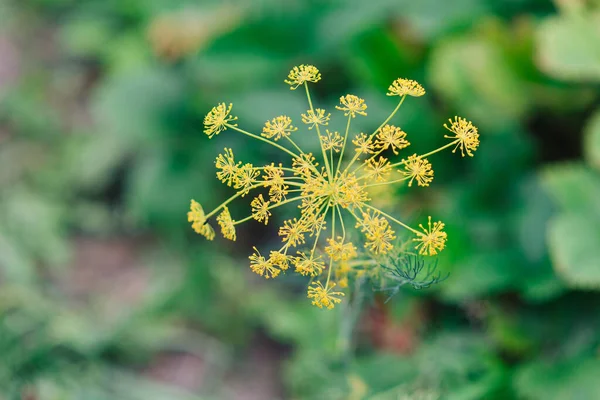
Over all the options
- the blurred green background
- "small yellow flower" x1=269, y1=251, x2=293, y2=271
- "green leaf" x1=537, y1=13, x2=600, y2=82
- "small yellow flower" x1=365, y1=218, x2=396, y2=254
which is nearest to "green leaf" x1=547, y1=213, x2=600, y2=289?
the blurred green background

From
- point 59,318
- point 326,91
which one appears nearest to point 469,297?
point 326,91

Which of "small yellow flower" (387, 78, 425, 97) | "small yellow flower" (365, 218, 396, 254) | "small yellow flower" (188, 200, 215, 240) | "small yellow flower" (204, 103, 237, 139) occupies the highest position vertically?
"small yellow flower" (387, 78, 425, 97)

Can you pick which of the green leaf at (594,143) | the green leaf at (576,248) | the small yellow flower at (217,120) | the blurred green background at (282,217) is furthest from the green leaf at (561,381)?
the small yellow flower at (217,120)

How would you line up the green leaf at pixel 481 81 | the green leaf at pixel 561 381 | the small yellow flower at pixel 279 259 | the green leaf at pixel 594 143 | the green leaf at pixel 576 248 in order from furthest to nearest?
1. the green leaf at pixel 481 81
2. the green leaf at pixel 594 143
3. the green leaf at pixel 561 381
4. the green leaf at pixel 576 248
5. the small yellow flower at pixel 279 259

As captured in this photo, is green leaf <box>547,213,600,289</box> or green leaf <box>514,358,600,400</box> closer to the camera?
green leaf <box>547,213,600,289</box>

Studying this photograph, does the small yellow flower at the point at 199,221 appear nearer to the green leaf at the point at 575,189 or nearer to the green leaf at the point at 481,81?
the green leaf at the point at 575,189

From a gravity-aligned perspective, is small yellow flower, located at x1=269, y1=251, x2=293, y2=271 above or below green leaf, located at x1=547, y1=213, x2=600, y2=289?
below

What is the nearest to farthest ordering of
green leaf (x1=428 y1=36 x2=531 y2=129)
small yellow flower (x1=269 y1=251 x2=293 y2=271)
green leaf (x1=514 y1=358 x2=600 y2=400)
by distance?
small yellow flower (x1=269 y1=251 x2=293 y2=271), green leaf (x1=514 y1=358 x2=600 y2=400), green leaf (x1=428 y1=36 x2=531 y2=129)

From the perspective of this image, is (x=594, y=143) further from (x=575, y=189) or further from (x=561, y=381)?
(x=561, y=381)

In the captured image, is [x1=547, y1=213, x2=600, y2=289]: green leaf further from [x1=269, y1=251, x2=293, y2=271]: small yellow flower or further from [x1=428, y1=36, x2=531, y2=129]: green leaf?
[x1=269, y1=251, x2=293, y2=271]: small yellow flower
